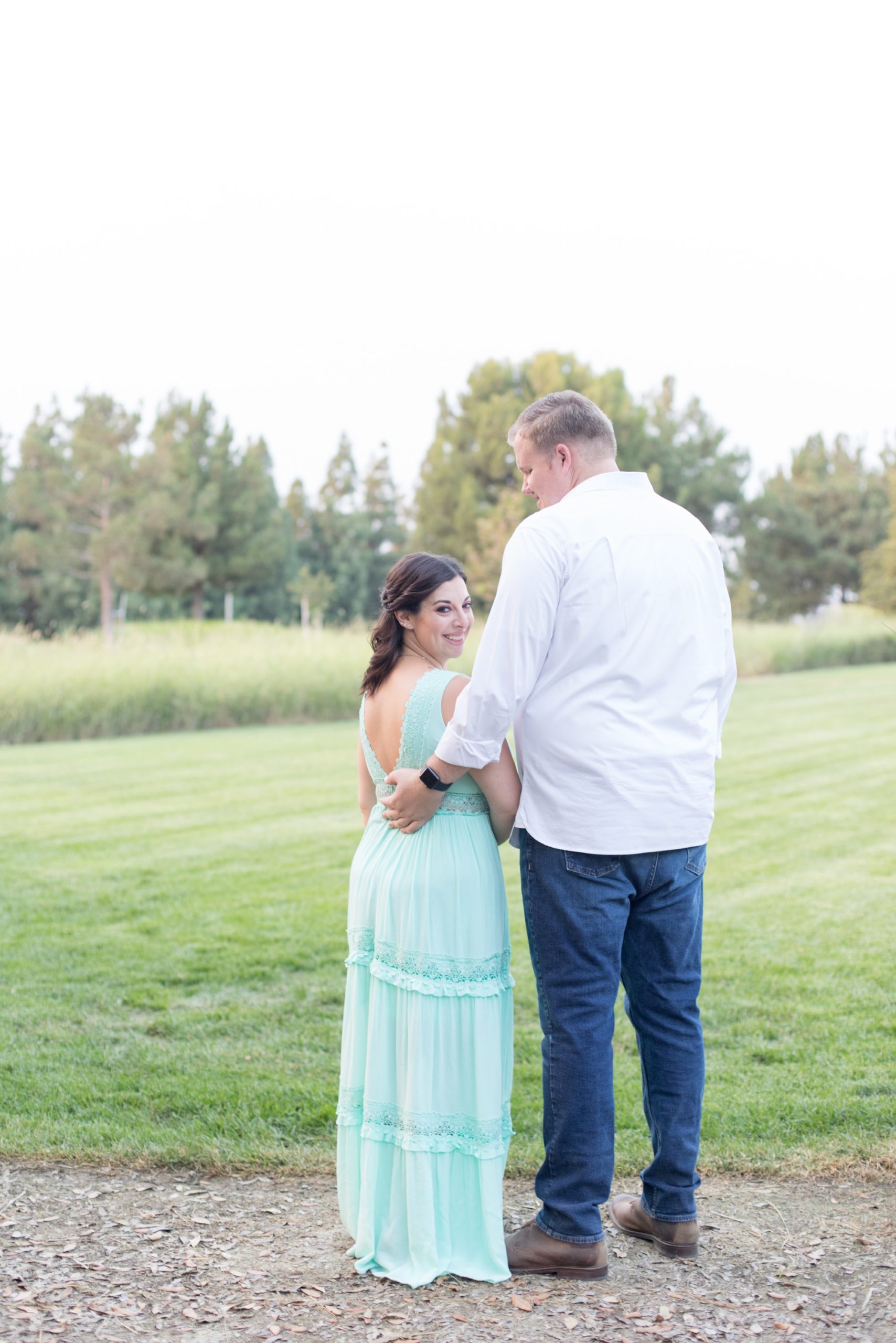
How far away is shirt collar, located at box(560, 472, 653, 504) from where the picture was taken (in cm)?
291

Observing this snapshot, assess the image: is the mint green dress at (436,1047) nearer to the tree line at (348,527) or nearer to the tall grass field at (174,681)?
the tall grass field at (174,681)

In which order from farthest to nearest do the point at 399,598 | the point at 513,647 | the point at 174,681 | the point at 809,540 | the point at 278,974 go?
the point at 809,540, the point at 174,681, the point at 278,974, the point at 399,598, the point at 513,647

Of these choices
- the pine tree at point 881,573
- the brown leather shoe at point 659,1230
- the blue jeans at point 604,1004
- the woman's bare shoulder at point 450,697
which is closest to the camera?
the blue jeans at point 604,1004

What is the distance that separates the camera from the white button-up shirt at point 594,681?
2.76m

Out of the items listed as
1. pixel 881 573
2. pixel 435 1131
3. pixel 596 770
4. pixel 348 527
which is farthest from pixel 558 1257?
pixel 348 527

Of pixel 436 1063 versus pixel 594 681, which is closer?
pixel 594 681

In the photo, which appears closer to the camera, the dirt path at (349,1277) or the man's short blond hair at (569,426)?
the dirt path at (349,1277)

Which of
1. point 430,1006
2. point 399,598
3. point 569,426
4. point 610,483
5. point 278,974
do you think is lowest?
point 278,974

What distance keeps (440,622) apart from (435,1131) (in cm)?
121

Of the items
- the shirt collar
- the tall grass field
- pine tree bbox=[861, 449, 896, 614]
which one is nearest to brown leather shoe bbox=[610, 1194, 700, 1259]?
the shirt collar

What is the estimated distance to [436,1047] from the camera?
2918mm

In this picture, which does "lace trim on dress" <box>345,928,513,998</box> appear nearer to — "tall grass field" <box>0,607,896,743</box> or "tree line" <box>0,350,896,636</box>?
"tall grass field" <box>0,607,896,743</box>

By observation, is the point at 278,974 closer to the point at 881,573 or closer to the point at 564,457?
the point at 564,457

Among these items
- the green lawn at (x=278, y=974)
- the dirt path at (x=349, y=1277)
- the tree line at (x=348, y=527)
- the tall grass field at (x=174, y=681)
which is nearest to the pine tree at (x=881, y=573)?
the tree line at (x=348, y=527)
